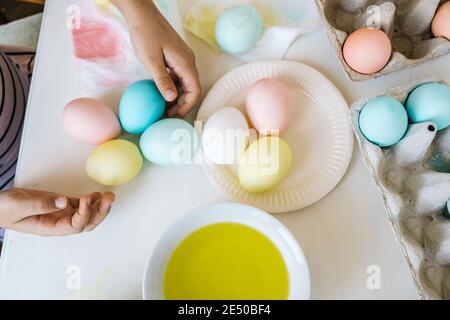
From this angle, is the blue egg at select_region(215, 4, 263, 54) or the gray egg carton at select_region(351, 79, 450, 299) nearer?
the gray egg carton at select_region(351, 79, 450, 299)

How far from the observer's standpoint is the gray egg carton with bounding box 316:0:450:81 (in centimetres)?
67

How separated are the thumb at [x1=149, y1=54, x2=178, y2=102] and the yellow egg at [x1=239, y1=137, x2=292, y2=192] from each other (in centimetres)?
14

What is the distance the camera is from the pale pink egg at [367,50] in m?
0.64

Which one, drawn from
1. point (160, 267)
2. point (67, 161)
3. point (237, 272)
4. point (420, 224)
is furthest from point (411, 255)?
point (67, 161)

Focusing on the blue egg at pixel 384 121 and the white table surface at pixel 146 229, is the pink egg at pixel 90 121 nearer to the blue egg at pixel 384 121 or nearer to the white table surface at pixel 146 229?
the white table surface at pixel 146 229

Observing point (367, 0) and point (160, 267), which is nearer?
point (160, 267)

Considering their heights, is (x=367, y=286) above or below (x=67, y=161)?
below

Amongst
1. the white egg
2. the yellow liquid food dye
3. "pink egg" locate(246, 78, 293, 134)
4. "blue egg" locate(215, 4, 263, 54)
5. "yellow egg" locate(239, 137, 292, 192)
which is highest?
"blue egg" locate(215, 4, 263, 54)

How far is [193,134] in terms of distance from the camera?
2.20ft

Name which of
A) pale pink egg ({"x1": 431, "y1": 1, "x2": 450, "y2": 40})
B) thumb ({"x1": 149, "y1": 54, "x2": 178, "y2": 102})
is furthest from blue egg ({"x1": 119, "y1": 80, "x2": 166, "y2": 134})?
pale pink egg ({"x1": 431, "y1": 1, "x2": 450, "y2": 40})

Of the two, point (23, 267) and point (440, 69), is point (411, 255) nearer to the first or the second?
point (440, 69)

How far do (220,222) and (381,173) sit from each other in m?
0.23

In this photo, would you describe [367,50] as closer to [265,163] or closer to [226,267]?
[265,163]

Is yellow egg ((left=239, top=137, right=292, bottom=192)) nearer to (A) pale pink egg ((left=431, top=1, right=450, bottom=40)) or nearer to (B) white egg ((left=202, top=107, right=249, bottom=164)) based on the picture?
(B) white egg ((left=202, top=107, right=249, bottom=164))
